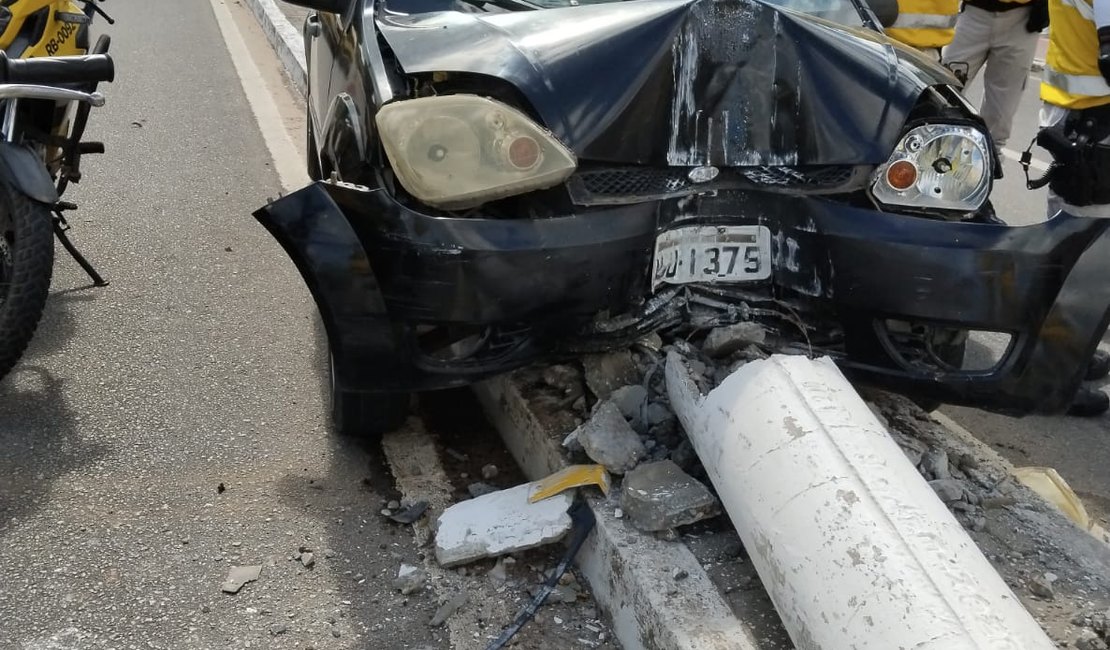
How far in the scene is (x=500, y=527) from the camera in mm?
2539

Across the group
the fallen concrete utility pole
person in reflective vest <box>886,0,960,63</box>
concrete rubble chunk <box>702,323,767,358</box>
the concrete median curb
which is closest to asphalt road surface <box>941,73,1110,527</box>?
concrete rubble chunk <box>702,323,767,358</box>

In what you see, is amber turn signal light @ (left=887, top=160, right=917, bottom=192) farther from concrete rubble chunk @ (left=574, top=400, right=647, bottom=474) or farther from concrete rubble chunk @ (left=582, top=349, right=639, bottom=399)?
concrete rubble chunk @ (left=574, top=400, right=647, bottom=474)

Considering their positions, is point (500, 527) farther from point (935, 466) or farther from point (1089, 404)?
point (1089, 404)

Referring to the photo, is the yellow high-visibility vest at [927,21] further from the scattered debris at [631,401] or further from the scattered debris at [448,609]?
the scattered debris at [448,609]

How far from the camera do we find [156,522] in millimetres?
2668

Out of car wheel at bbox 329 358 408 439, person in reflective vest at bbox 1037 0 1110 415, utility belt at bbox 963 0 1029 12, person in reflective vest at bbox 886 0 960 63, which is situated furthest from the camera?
utility belt at bbox 963 0 1029 12

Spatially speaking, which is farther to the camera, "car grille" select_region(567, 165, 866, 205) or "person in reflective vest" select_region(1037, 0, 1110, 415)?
"person in reflective vest" select_region(1037, 0, 1110, 415)

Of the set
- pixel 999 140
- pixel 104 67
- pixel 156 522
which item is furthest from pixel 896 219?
pixel 999 140

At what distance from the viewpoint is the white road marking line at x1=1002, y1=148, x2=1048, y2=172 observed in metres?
7.32

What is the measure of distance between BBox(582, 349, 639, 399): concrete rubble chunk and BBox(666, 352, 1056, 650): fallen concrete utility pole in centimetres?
45

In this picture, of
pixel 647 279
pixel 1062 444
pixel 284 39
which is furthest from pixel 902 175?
pixel 284 39

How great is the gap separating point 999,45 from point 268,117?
492 cm

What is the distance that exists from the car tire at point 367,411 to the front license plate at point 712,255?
0.88 metres

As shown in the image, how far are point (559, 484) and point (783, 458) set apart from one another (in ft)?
2.16
